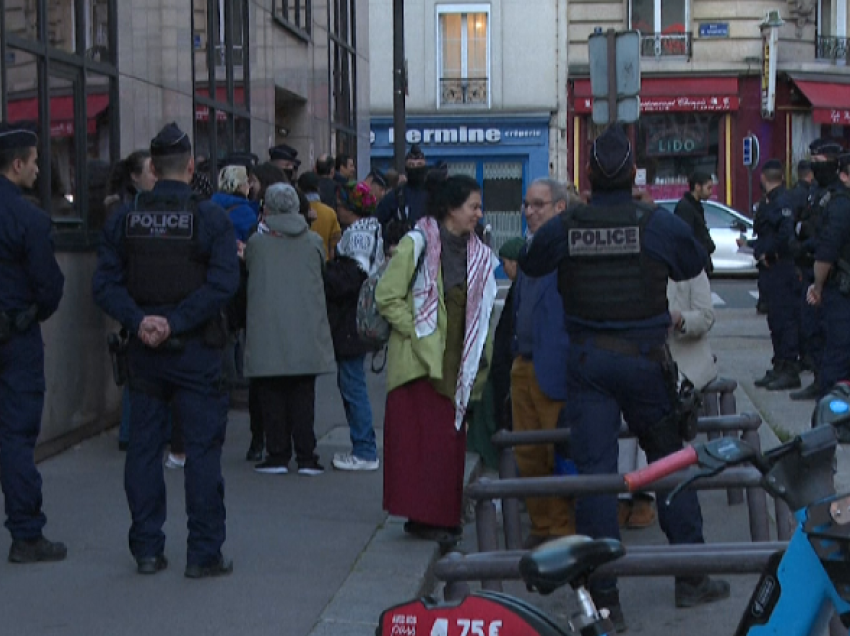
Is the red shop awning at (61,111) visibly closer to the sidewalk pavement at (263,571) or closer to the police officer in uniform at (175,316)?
the sidewalk pavement at (263,571)

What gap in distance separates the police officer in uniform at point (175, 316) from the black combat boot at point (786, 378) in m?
8.53

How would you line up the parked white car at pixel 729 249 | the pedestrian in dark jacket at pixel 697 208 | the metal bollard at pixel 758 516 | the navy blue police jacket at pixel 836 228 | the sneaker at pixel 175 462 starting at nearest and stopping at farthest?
the metal bollard at pixel 758 516, the sneaker at pixel 175 462, the navy blue police jacket at pixel 836 228, the pedestrian in dark jacket at pixel 697 208, the parked white car at pixel 729 249

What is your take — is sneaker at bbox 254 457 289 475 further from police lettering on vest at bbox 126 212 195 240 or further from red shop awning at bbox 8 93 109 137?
police lettering on vest at bbox 126 212 195 240

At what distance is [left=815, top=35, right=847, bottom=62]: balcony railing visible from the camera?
3797 cm

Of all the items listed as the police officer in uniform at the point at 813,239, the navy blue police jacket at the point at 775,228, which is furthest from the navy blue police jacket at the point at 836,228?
the navy blue police jacket at the point at 775,228

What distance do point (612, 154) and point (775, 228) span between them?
8451mm

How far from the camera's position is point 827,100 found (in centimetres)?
3697

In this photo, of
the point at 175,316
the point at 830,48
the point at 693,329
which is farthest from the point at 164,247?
the point at 830,48

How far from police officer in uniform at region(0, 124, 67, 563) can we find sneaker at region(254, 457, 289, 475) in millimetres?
2766

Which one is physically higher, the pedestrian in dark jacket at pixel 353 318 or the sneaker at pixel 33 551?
the pedestrian in dark jacket at pixel 353 318

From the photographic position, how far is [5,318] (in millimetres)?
6551

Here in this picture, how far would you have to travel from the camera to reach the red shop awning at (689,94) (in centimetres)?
3719

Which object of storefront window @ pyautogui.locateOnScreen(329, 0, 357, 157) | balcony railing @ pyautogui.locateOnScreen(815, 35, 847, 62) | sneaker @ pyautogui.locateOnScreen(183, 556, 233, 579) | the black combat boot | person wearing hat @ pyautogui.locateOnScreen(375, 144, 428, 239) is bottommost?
the black combat boot

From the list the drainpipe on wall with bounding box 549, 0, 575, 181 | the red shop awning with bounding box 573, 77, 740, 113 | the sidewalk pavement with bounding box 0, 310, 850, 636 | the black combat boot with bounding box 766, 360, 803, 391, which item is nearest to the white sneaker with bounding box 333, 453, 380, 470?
the sidewalk pavement with bounding box 0, 310, 850, 636
